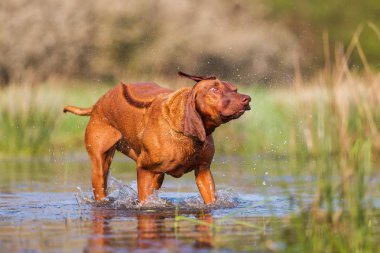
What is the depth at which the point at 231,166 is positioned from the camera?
672 inches

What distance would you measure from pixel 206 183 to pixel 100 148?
150cm

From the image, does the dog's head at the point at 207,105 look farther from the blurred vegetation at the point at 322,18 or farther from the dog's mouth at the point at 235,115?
the blurred vegetation at the point at 322,18

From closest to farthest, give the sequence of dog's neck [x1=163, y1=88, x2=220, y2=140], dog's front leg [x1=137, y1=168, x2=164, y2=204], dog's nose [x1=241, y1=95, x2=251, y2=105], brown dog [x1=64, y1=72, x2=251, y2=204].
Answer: dog's nose [x1=241, y1=95, x2=251, y2=105], brown dog [x1=64, y1=72, x2=251, y2=204], dog's neck [x1=163, y1=88, x2=220, y2=140], dog's front leg [x1=137, y1=168, x2=164, y2=204]

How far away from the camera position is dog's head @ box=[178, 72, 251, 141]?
9.95m

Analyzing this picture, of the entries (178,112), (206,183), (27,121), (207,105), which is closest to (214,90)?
(207,105)

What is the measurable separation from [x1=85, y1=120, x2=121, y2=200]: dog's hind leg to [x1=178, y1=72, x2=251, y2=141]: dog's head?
1.93m

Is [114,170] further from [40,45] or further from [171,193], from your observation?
[40,45]

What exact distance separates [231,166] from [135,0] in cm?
2482

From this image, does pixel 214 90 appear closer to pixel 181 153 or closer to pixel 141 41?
pixel 181 153

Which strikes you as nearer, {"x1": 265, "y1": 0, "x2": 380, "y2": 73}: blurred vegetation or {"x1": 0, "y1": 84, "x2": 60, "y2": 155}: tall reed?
{"x1": 0, "y1": 84, "x2": 60, "y2": 155}: tall reed

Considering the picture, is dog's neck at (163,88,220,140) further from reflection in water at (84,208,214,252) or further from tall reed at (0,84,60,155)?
tall reed at (0,84,60,155)

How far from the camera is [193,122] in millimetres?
10094

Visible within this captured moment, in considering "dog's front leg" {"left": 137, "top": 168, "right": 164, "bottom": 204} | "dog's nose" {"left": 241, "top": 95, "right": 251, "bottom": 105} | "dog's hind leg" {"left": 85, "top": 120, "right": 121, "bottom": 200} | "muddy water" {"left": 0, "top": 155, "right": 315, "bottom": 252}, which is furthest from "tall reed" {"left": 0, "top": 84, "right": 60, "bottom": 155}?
"dog's nose" {"left": 241, "top": 95, "right": 251, "bottom": 105}

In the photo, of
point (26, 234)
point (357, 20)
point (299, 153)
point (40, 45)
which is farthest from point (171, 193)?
point (357, 20)
